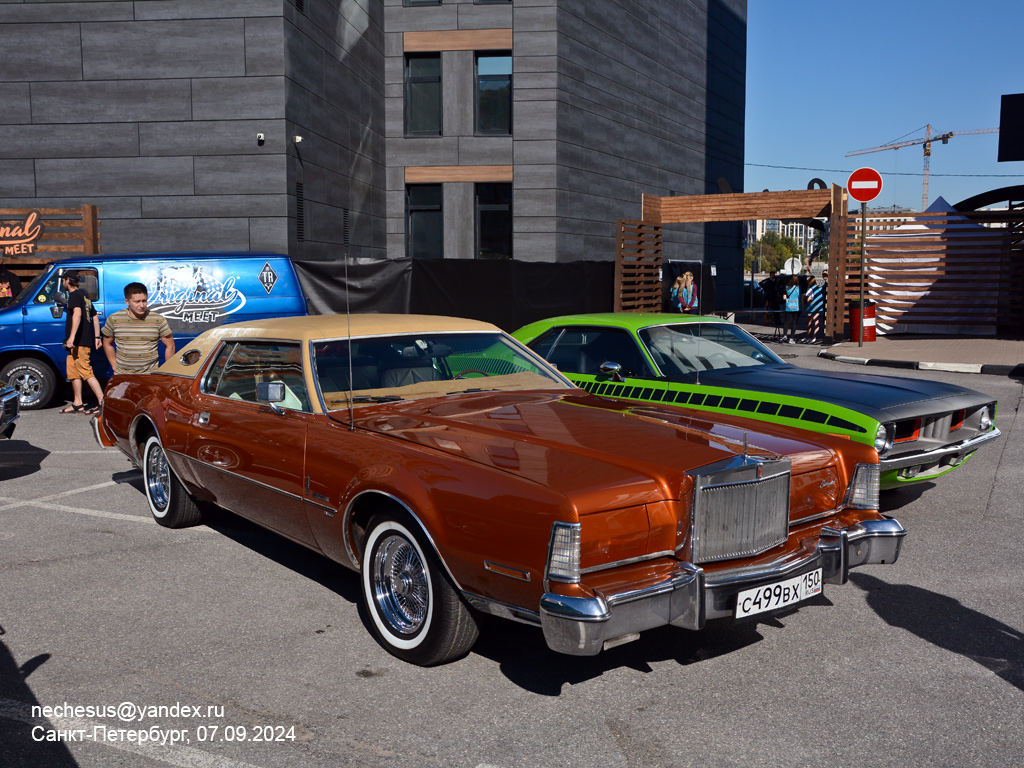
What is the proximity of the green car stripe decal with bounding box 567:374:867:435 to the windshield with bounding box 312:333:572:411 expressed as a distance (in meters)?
1.45

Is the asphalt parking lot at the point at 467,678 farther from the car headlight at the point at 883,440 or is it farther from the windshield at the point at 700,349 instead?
the windshield at the point at 700,349

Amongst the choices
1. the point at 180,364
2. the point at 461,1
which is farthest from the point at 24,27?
the point at 180,364

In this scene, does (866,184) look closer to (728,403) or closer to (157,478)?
(728,403)

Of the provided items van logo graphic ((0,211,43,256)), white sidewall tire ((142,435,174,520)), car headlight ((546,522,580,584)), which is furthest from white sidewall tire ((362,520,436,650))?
van logo graphic ((0,211,43,256))

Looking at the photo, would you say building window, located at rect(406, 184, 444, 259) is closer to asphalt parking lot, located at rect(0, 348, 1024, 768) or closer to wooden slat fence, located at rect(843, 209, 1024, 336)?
wooden slat fence, located at rect(843, 209, 1024, 336)

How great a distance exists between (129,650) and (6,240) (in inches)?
592

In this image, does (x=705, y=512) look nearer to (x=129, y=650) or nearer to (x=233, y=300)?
(x=129, y=650)

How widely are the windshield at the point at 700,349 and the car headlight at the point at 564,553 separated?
12.9 ft

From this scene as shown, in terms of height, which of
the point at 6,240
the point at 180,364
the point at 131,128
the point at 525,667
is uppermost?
the point at 131,128

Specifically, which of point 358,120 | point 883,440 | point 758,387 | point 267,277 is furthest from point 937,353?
point 358,120

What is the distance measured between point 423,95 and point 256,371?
2065 centimetres

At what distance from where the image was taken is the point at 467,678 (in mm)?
3918

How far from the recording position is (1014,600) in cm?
487

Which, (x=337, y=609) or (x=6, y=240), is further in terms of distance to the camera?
(x=6, y=240)
